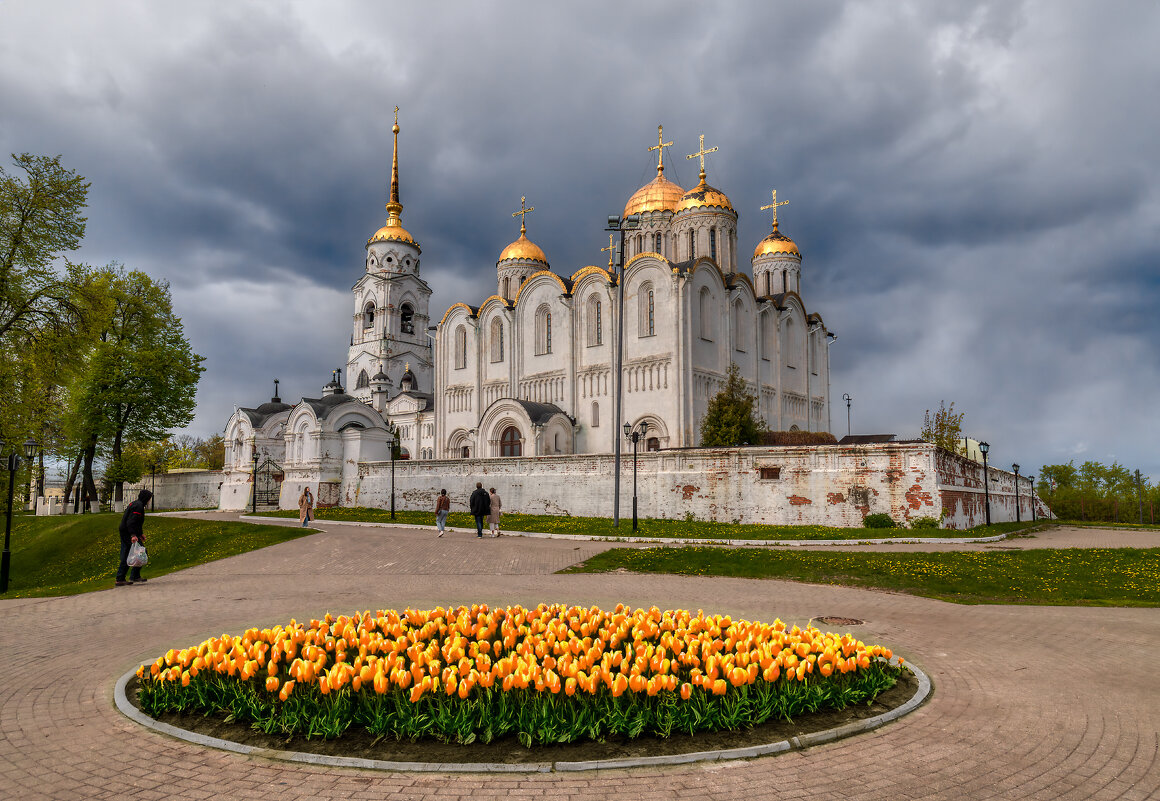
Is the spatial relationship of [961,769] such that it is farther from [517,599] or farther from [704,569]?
[704,569]

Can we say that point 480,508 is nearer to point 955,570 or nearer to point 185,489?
point 955,570

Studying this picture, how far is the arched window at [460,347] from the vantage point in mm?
50375

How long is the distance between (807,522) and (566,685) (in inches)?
827

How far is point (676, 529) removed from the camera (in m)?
23.2

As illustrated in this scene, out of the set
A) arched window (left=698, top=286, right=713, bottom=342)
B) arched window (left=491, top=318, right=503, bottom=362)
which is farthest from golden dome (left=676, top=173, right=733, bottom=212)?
arched window (left=491, top=318, right=503, bottom=362)

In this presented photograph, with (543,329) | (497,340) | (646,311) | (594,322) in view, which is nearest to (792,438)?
(646,311)

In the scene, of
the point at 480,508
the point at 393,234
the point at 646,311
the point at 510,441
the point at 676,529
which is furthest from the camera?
the point at 393,234

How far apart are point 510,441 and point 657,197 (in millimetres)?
20570

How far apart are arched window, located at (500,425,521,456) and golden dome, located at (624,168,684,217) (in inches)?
723

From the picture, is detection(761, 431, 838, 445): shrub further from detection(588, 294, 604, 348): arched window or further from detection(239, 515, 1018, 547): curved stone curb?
detection(239, 515, 1018, 547): curved stone curb

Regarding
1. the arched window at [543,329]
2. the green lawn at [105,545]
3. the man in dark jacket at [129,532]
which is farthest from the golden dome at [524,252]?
the man in dark jacket at [129,532]

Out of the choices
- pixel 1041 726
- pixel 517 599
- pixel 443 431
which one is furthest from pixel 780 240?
pixel 1041 726

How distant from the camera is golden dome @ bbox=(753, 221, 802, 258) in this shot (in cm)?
5538

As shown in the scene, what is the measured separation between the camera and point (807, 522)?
2475 centimetres
